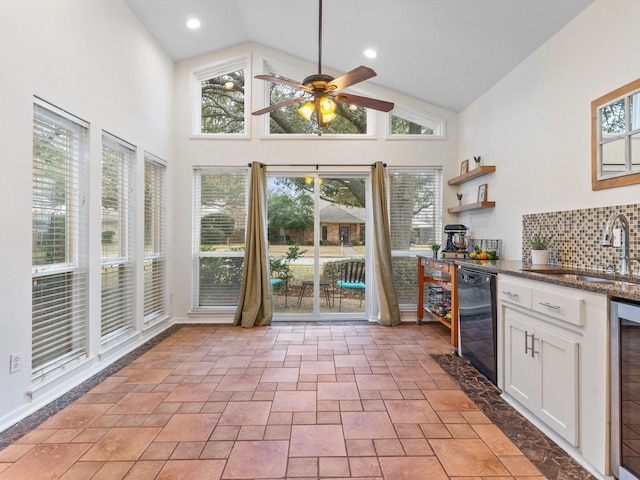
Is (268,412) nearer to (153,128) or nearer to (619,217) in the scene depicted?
(619,217)

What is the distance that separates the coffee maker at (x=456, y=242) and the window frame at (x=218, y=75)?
2904 mm

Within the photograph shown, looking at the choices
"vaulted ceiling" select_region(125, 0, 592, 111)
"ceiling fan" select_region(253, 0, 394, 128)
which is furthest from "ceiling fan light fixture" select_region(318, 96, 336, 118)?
"vaulted ceiling" select_region(125, 0, 592, 111)

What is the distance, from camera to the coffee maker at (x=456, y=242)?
3.82 metres

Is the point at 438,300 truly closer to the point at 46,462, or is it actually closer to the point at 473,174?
the point at 473,174

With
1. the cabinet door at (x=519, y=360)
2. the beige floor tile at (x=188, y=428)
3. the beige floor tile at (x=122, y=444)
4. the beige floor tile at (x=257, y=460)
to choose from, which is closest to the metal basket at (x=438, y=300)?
the cabinet door at (x=519, y=360)

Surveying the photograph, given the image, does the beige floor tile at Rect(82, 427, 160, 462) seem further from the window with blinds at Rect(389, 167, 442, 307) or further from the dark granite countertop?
the window with blinds at Rect(389, 167, 442, 307)

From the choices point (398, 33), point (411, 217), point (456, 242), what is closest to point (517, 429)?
point (456, 242)

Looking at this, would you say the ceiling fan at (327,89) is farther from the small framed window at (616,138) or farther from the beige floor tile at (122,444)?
the beige floor tile at (122,444)

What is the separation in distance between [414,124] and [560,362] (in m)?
3.63

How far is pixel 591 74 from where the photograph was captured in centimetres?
243

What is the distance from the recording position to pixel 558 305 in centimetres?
185

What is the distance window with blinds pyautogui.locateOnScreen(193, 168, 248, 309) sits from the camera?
4.60m

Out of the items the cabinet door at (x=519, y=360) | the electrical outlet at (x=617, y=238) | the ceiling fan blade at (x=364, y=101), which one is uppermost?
the ceiling fan blade at (x=364, y=101)

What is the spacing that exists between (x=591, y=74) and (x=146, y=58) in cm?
417
